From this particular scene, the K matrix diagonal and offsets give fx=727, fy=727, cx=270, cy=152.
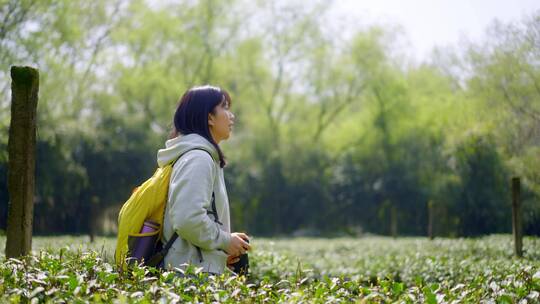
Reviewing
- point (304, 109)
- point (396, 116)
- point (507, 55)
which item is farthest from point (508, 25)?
point (304, 109)

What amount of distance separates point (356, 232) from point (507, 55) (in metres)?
19.9

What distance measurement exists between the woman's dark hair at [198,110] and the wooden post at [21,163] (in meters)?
1.28

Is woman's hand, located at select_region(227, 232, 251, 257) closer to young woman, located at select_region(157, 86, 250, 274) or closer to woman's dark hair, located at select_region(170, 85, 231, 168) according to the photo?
young woman, located at select_region(157, 86, 250, 274)

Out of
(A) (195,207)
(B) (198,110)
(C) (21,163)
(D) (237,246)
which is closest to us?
(A) (195,207)

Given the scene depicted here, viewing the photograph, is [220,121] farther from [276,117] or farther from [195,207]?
[276,117]

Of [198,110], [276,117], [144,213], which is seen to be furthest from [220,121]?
[276,117]

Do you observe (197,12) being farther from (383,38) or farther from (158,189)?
(158,189)

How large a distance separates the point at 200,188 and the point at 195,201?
7 centimetres

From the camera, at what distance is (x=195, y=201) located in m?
3.45

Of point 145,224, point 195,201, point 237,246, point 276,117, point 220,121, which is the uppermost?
point 276,117

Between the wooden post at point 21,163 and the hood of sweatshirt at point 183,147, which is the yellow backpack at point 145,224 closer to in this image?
the hood of sweatshirt at point 183,147

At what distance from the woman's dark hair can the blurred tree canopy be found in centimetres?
1407

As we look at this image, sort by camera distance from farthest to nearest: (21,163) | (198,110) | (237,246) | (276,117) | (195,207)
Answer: (276,117) < (21,163) < (198,110) < (237,246) < (195,207)

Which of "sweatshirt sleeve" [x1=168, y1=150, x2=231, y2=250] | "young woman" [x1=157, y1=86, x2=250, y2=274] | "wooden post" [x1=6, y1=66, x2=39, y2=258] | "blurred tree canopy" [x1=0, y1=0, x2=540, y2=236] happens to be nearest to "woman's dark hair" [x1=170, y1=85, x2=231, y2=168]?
"young woman" [x1=157, y1=86, x2=250, y2=274]
